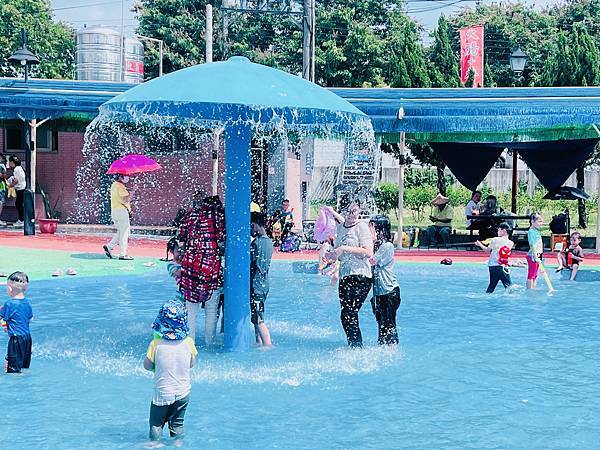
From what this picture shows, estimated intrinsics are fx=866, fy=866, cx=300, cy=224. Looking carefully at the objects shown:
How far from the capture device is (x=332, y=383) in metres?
8.23

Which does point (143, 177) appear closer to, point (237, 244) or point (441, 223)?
point (441, 223)

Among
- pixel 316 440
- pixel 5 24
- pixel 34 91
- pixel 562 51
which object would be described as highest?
pixel 5 24

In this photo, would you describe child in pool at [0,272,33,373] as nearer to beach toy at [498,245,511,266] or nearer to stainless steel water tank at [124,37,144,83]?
beach toy at [498,245,511,266]

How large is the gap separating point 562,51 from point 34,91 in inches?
635

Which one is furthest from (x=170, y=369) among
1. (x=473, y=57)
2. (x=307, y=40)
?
(x=473, y=57)

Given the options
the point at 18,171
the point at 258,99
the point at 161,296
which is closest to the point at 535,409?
the point at 258,99

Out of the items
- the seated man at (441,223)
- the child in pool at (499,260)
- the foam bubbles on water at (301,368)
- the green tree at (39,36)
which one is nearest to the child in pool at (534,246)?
the child in pool at (499,260)

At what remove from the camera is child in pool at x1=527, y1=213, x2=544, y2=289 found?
14.4m

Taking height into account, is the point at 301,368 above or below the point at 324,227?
below

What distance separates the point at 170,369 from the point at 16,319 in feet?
8.54

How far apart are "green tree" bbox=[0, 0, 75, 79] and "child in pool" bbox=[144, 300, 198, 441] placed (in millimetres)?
46800

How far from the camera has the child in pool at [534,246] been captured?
565 inches

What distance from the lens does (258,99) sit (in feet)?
27.3

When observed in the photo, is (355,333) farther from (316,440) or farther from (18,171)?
(18,171)
